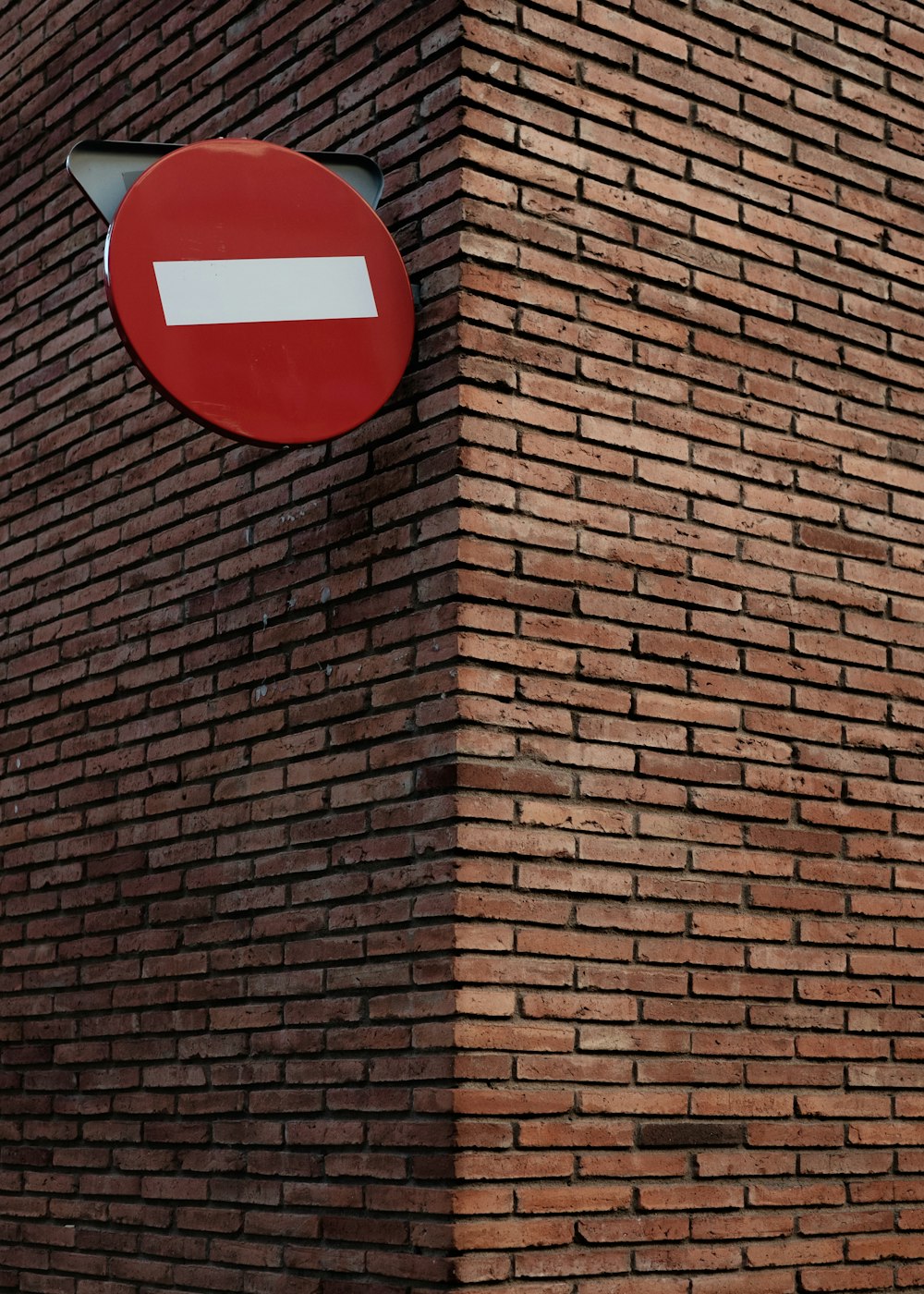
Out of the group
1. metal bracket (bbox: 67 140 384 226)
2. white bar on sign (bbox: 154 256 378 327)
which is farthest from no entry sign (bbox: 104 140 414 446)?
metal bracket (bbox: 67 140 384 226)

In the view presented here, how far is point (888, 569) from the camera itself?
536 centimetres

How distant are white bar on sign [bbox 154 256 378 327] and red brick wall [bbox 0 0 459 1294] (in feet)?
0.68

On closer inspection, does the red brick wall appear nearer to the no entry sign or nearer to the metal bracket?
the no entry sign

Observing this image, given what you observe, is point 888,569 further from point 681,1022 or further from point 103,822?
point 103,822

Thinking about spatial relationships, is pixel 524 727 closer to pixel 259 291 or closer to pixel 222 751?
pixel 222 751

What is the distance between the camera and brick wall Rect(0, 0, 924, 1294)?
4.43 m

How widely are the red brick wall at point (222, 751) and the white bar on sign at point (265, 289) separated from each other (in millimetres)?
208

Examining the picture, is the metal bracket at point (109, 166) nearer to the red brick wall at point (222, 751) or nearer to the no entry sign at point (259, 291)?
the no entry sign at point (259, 291)

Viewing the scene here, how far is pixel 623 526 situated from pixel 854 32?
6.35 feet

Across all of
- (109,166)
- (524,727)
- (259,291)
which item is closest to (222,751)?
(524,727)

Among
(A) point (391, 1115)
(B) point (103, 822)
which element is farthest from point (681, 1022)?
(B) point (103, 822)

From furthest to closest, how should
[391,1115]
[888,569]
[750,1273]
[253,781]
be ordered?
1. [888,569]
2. [253,781]
3. [750,1273]
4. [391,1115]

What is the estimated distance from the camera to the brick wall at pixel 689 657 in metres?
4.43

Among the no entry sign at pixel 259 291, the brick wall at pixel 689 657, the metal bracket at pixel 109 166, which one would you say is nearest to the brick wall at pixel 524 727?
the brick wall at pixel 689 657
